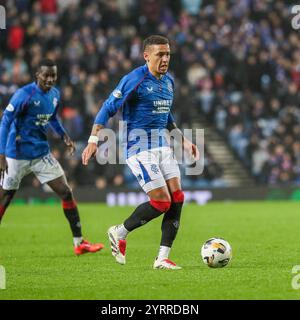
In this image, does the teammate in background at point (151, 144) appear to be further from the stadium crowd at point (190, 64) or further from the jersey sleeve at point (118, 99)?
the stadium crowd at point (190, 64)

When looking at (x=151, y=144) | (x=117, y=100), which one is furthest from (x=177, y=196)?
(x=117, y=100)

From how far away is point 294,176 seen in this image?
84.4ft

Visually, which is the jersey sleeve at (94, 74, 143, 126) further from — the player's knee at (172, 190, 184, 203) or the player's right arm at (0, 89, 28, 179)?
the player's right arm at (0, 89, 28, 179)

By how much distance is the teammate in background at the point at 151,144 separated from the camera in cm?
1065

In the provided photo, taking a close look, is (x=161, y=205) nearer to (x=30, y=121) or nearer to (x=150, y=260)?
(x=150, y=260)

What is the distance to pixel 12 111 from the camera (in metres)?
12.7

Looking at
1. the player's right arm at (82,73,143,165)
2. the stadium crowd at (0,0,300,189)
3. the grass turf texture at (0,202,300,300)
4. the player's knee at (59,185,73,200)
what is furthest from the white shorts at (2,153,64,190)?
the stadium crowd at (0,0,300,189)

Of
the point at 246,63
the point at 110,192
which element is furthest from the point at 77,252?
the point at 246,63

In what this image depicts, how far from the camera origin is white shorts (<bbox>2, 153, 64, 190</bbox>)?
13156 millimetres

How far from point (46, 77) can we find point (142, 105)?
8.01 feet

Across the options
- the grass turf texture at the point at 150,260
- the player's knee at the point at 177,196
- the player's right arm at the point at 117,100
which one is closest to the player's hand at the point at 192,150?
the player's knee at the point at 177,196

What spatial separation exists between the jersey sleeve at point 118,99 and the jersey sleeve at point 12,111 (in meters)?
2.36
